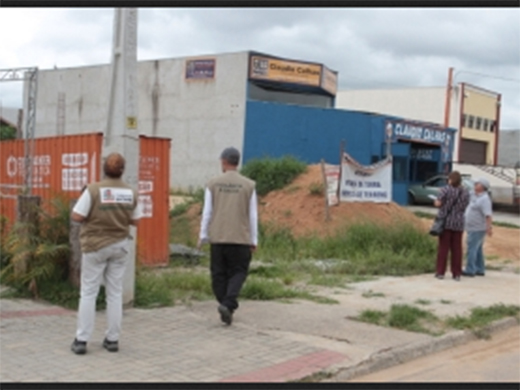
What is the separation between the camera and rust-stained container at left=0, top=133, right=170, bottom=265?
11.9m

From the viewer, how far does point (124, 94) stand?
8516 millimetres

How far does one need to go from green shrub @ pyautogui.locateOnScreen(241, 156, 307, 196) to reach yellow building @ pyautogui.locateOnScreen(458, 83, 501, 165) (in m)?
32.8

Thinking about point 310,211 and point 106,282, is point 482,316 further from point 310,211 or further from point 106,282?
point 310,211

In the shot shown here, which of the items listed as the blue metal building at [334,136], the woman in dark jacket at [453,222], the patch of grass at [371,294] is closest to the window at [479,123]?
the blue metal building at [334,136]

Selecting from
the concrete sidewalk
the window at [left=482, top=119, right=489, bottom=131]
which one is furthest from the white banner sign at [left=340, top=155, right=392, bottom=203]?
the window at [left=482, top=119, right=489, bottom=131]

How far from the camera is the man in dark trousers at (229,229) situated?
7.90 m

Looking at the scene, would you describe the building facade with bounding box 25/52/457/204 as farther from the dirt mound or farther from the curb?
the curb

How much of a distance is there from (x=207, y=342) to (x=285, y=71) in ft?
94.0

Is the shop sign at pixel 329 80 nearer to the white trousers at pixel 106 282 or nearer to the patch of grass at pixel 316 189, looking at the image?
the patch of grass at pixel 316 189

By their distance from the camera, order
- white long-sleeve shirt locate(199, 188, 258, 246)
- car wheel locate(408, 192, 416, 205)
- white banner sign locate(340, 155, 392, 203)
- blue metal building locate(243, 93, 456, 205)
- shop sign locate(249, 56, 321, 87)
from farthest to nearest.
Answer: car wheel locate(408, 192, 416, 205) → shop sign locate(249, 56, 321, 87) → blue metal building locate(243, 93, 456, 205) → white banner sign locate(340, 155, 392, 203) → white long-sleeve shirt locate(199, 188, 258, 246)

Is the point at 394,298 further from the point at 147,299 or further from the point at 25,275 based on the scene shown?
the point at 25,275

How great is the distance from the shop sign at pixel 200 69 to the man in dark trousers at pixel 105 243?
2855cm

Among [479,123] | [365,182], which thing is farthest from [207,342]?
[479,123]

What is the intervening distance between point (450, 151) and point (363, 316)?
3281 centimetres
